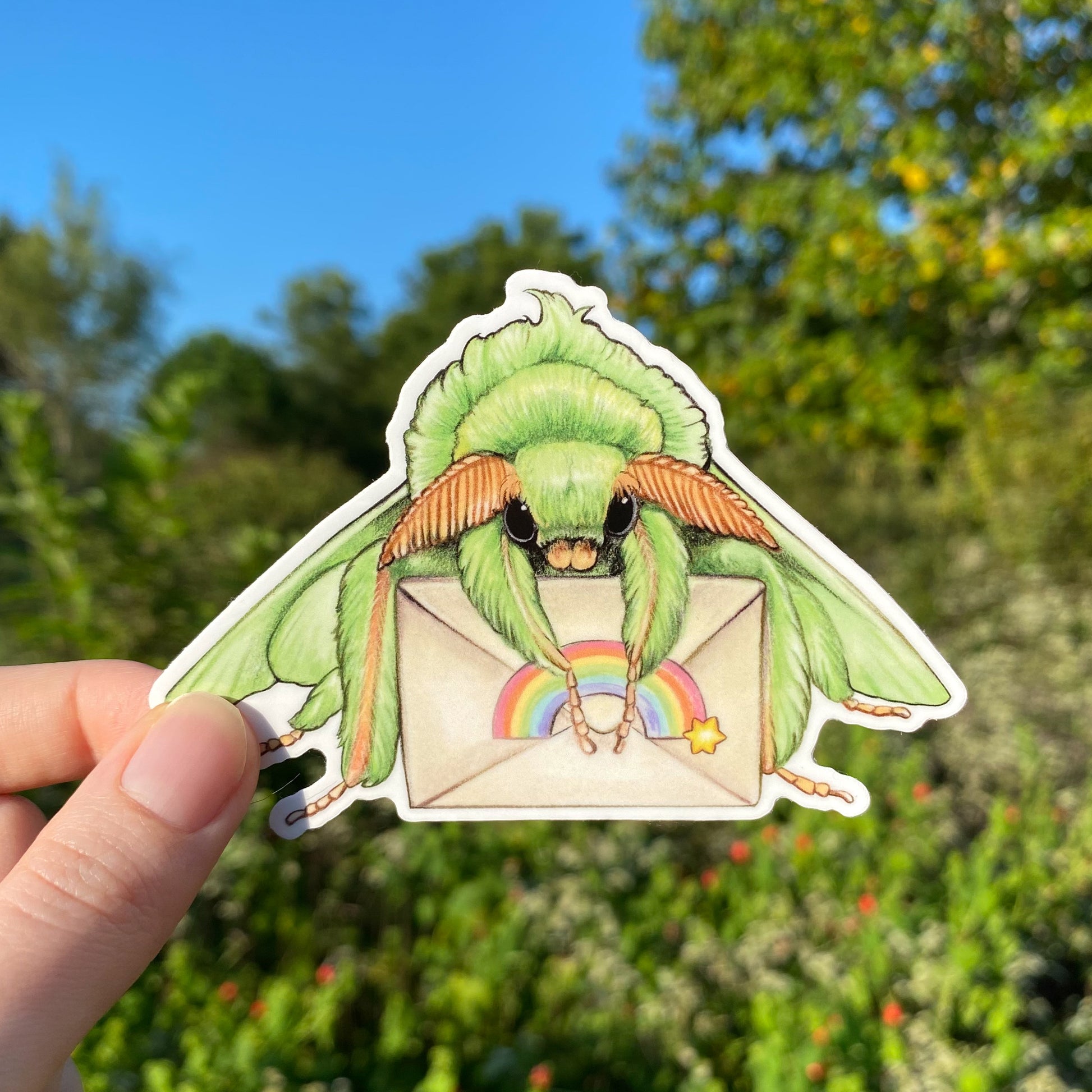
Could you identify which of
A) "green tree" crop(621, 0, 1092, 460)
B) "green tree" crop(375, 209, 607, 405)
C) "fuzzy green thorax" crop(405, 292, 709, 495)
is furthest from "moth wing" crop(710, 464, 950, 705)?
"green tree" crop(375, 209, 607, 405)

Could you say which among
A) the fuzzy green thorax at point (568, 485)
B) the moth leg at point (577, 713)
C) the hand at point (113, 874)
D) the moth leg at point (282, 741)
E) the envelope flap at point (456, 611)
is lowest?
the hand at point (113, 874)

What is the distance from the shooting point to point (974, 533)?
4.09 meters

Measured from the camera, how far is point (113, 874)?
848 millimetres

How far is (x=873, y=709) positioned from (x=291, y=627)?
78cm

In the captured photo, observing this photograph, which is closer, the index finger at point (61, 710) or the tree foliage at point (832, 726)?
the index finger at point (61, 710)

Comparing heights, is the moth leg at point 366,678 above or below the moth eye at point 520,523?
below

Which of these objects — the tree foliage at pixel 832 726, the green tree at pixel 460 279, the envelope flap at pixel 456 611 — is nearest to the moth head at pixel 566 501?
the envelope flap at pixel 456 611

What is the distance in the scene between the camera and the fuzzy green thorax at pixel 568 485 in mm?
943

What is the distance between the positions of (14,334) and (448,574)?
1638 centimetres

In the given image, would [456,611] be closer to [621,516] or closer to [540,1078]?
[621,516]

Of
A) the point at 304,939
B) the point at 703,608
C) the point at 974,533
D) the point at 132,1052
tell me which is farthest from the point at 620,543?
the point at 974,533

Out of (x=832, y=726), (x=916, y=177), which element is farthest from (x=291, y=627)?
(x=916, y=177)

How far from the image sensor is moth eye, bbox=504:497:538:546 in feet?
3.14

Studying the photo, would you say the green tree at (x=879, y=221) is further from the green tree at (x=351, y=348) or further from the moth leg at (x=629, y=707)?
the green tree at (x=351, y=348)
